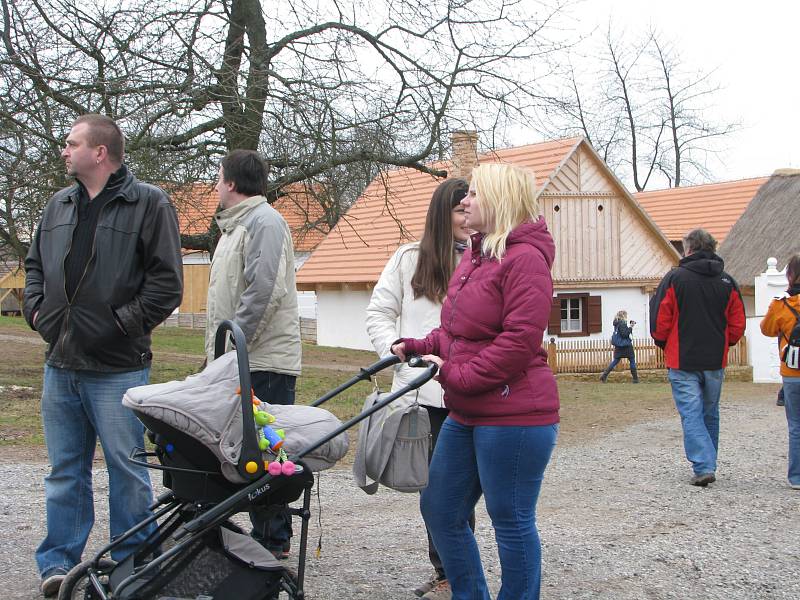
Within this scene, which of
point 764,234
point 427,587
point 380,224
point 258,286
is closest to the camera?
point 427,587

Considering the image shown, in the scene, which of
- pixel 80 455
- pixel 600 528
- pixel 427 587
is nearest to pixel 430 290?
pixel 427 587

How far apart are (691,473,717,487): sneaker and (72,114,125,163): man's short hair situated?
519 cm

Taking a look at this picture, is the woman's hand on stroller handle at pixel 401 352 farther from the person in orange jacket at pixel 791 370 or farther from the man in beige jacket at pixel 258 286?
the person in orange jacket at pixel 791 370

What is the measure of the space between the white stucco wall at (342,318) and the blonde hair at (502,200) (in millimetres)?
25360

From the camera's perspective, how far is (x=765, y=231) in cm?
3291

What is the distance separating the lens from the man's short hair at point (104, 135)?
15.1 ft

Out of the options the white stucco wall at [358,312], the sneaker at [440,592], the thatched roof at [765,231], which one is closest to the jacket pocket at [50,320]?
the sneaker at [440,592]

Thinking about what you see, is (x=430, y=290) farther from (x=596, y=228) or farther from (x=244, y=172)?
(x=596, y=228)

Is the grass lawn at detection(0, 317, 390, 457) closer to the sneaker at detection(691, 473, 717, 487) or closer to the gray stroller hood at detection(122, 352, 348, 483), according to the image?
the sneaker at detection(691, 473, 717, 487)

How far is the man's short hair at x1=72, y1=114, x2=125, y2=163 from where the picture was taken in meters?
4.59

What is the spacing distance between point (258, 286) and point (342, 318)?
26.0m

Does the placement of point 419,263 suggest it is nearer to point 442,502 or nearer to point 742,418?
point 442,502

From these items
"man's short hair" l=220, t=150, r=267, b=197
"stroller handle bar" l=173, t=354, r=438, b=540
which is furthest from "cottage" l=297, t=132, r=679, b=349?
"stroller handle bar" l=173, t=354, r=438, b=540

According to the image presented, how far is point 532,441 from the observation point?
12.4 ft
